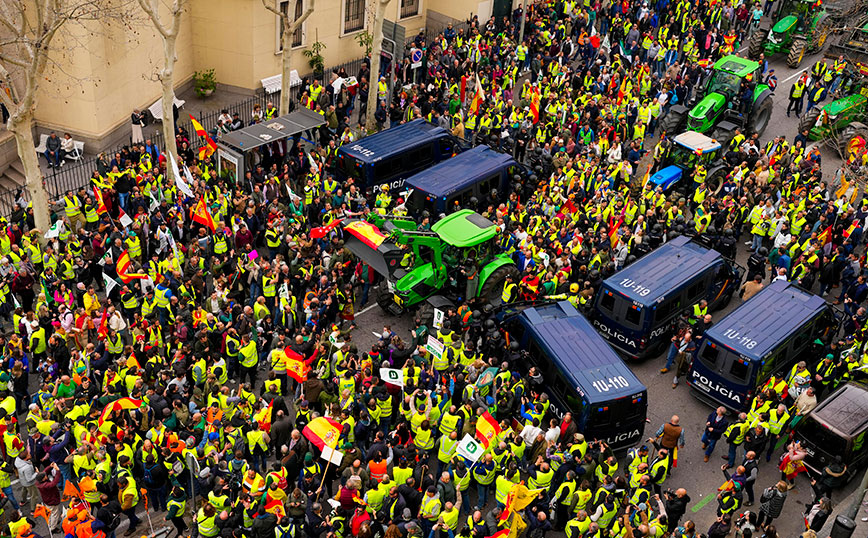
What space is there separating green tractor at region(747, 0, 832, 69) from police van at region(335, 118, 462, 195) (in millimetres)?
16175

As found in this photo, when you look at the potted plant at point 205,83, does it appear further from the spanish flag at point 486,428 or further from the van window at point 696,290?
the spanish flag at point 486,428

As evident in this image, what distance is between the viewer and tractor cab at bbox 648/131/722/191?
24.9 m

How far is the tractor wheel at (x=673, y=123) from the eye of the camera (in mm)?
27781

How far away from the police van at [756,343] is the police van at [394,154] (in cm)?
1010

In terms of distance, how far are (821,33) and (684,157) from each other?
14.4 m

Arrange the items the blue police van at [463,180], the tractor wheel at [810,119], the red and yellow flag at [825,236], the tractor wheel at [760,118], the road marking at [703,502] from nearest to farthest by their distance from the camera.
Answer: the road marking at [703,502]
the red and yellow flag at [825,236]
the blue police van at [463,180]
the tractor wheel at [760,118]
the tractor wheel at [810,119]

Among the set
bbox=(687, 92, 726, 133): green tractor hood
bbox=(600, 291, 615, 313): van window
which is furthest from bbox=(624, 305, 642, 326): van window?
bbox=(687, 92, 726, 133): green tractor hood

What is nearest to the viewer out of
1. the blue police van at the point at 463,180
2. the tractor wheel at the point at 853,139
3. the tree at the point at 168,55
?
the tree at the point at 168,55

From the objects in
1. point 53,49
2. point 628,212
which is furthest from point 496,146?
point 53,49

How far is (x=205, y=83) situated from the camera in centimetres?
3114

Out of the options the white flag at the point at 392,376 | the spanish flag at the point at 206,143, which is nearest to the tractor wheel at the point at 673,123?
the spanish flag at the point at 206,143

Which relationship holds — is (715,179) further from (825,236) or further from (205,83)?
(205,83)

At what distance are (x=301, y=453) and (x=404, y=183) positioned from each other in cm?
1119

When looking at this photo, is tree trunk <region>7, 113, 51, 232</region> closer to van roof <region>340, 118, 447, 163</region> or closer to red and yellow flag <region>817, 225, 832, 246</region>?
van roof <region>340, 118, 447, 163</region>
